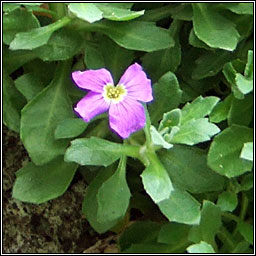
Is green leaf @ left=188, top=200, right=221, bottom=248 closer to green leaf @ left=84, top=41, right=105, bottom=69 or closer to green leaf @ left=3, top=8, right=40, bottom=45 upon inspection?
green leaf @ left=84, top=41, right=105, bottom=69

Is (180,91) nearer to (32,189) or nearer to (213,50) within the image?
(213,50)

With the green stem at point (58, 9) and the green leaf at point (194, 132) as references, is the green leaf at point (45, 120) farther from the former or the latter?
the green leaf at point (194, 132)

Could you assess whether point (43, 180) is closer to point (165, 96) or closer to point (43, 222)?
point (43, 222)

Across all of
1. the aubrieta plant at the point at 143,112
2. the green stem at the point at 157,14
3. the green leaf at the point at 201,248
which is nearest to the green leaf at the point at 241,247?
the aubrieta plant at the point at 143,112

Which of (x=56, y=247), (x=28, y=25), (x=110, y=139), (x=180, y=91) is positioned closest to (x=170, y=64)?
(x=180, y=91)

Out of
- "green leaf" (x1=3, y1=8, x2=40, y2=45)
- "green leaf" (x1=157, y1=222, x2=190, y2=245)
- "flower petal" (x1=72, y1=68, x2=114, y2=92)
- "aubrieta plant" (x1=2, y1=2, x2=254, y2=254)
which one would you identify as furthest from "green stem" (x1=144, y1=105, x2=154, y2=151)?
"green leaf" (x1=3, y1=8, x2=40, y2=45)

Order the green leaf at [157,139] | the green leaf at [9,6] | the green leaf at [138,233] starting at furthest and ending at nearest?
the green leaf at [138,233] < the green leaf at [9,6] < the green leaf at [157,139]
